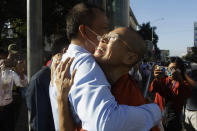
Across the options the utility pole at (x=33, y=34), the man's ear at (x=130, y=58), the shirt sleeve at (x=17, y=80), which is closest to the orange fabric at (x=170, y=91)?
the utility pole at (x=33, y=34)

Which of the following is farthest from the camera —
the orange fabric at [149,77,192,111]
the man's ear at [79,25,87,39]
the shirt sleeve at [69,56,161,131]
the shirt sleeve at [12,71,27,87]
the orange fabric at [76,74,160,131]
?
the shirt sleeve at [12,71,27,87]

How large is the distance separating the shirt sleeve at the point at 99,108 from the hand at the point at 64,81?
67 mm

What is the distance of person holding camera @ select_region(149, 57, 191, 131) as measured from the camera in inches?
158

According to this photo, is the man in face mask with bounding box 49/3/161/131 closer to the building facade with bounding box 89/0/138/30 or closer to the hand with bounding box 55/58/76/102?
the hand with bounding box 55/58/76/102

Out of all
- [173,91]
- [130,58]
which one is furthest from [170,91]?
[130,58]

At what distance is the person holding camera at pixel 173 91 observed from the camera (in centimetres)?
402

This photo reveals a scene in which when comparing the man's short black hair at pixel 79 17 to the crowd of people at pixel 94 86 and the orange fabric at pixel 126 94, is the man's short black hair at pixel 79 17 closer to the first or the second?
the crowd of people at pixel 94 86

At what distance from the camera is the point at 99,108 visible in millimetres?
966

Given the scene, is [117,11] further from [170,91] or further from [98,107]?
[98,107]

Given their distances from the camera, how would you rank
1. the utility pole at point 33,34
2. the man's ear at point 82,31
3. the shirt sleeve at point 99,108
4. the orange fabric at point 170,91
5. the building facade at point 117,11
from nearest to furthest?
the shirt sleeve at point 99,108, the man's ear at point 82,31, the utility pole at point 33,34, the building facade at point 117,11, the orange fabric at point 170,91

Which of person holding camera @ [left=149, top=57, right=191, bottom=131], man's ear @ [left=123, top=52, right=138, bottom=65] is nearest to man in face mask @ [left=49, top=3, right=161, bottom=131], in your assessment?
man's ear @ [left=123, top=52, right=138, bottom=65]

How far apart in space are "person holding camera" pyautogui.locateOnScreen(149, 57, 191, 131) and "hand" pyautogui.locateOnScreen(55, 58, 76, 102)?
292 cm

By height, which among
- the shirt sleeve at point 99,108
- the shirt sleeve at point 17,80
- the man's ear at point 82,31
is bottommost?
the shirt sleeve at point 17,80

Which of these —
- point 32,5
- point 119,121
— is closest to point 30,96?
point 119,121
